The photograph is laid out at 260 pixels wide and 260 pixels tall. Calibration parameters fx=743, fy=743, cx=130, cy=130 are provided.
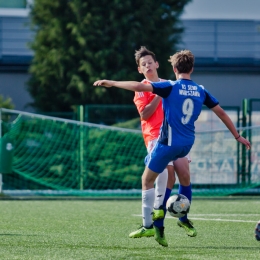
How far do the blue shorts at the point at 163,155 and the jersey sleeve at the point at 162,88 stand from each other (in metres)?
0.46

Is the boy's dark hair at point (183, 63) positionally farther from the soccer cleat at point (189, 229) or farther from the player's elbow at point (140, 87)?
the soccer cleat at point (189, 229)

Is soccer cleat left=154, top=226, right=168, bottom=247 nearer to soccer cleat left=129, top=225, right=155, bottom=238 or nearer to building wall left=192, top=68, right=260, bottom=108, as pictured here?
soccer cleat left=129, top=225, right=155, bottom=238

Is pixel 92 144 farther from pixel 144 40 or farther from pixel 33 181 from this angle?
pixel 144 40

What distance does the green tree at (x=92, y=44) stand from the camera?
59.3 ft

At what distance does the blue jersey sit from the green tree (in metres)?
11.3

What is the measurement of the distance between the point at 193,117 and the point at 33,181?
32.5ft

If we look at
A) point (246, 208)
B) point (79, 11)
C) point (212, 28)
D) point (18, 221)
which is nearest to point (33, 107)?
point (79, 11)

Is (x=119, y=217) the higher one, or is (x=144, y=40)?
(x=144, y=40)

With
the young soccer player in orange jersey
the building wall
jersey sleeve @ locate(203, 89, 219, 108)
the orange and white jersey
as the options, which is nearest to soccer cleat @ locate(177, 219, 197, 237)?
the young soccer player in orange jersey

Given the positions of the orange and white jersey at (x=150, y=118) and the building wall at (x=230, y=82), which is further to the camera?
the building wall at (x=230, y=82)

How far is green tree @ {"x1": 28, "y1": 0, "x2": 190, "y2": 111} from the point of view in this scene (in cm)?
1808

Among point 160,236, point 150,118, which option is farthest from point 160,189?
point 160,236

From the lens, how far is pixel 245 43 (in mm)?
22234

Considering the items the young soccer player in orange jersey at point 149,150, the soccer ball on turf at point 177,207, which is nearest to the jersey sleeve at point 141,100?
the young soccer player in orange jersey at point 149,150
